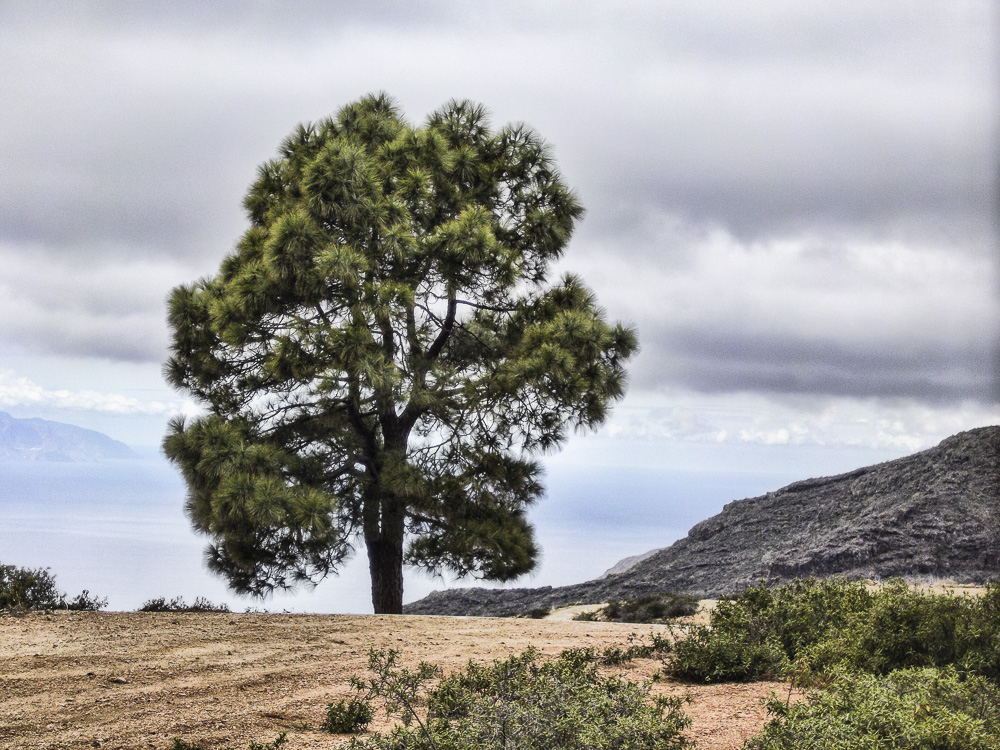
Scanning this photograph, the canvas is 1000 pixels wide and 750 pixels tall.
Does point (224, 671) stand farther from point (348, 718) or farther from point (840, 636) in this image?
point (840, 636)

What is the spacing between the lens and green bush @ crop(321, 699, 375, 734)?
4730 mm

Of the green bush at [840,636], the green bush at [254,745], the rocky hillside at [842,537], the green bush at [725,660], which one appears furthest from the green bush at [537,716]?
the rocky hillside at [842,537]

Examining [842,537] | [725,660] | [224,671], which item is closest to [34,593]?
[224,671]

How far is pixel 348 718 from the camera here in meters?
4.73

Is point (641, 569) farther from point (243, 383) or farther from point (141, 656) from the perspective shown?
point (141, 656)

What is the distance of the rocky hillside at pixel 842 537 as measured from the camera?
1303 cm

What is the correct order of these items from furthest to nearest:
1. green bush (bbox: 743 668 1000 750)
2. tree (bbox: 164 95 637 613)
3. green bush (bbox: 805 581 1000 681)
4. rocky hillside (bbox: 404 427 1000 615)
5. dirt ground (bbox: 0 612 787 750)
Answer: rocky hillside (bbox: 404 427 1000 615) < tree (bbox: 164 95 637 613) < green bush (bbox: 805 581 1000 681) < dirt ground (bbox: 0 612 787 750) < green bush (bbox: 743 668 1000 750)

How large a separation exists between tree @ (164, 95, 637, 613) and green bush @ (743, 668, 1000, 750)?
601 cm

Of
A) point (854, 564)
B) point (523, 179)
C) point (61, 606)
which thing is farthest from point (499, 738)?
point (854, 564)

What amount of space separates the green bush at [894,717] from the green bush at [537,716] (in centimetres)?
51

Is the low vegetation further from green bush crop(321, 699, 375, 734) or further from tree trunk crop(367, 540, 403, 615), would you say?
tree trunk crop(367, 540, 403, 615)

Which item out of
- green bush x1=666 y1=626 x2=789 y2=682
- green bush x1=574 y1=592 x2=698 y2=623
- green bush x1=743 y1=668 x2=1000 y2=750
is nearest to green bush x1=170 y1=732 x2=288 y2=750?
green bush x1=743 y1=668 x2=1000 y2=750

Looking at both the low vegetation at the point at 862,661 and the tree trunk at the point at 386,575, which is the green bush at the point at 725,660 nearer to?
the low vegetation at the point at 862,661

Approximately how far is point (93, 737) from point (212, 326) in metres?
6.95
